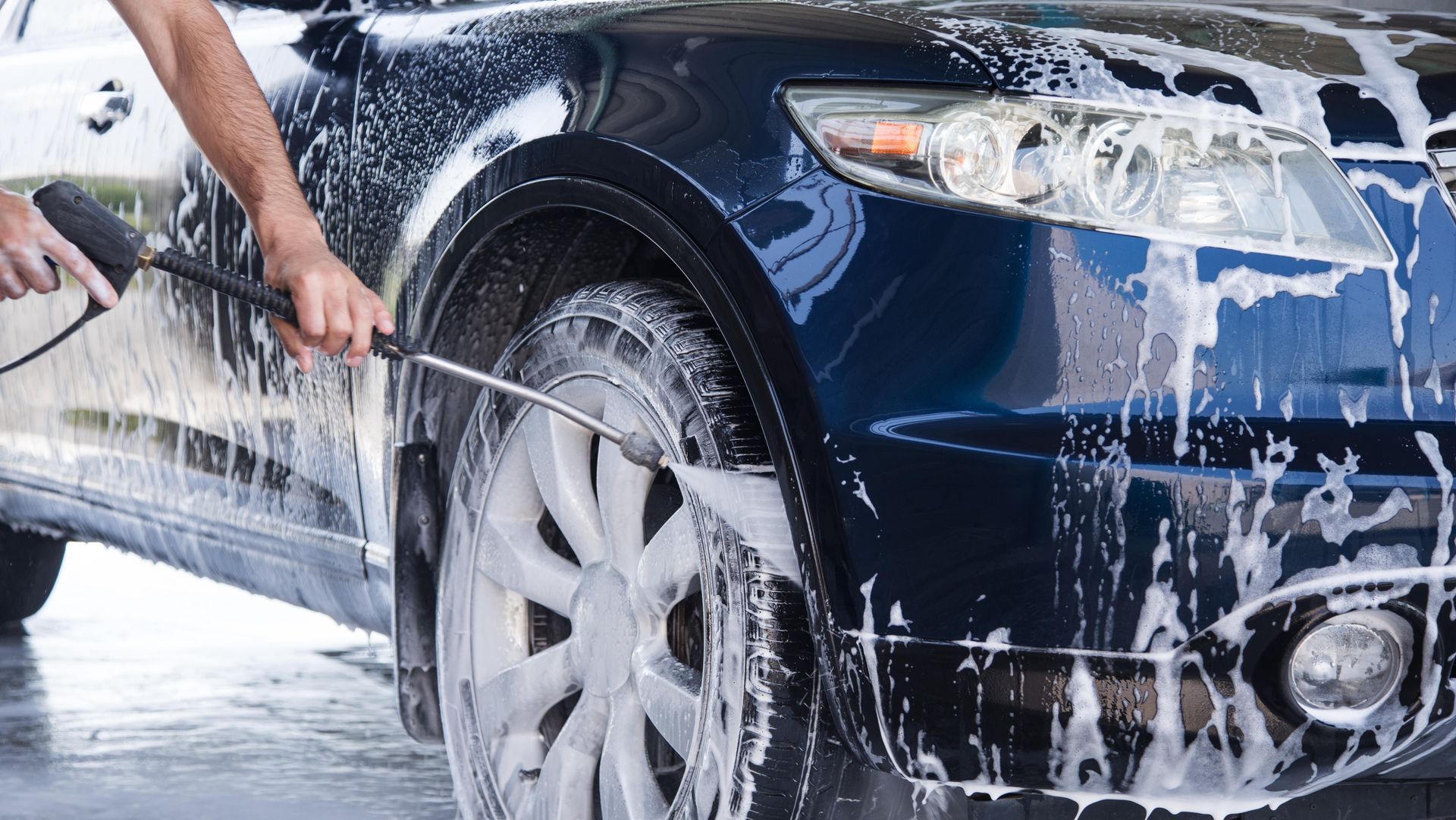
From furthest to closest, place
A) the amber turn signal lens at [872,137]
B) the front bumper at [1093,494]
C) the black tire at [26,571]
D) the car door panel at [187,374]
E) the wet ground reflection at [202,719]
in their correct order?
the black tire at [26,571]
the wet ground reflection at [202,719]
the car door panel at [187,374]
the amber turn signal lens at [872,137]
the front bumper at [1093,494]

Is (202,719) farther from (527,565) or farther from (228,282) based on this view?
(228,282)

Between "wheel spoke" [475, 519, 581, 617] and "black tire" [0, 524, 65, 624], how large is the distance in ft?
7.26

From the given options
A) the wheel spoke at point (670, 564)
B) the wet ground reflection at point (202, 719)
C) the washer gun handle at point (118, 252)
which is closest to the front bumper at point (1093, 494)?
the wheel spoke at point (670, 564)

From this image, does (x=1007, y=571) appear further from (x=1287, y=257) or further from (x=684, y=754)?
(x=684, y=754)

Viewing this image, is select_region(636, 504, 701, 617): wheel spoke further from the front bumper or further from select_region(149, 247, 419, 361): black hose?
select_region(149, 247, 419, 361): black hose

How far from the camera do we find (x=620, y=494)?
73.9 inches

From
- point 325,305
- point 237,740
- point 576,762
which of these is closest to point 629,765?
point 576,762

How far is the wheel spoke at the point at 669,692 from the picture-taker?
177cm

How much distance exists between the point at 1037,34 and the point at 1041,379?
0.38 meters

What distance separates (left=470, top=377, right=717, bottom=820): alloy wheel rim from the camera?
1.82 m

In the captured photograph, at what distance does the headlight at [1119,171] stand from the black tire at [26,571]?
2.98m

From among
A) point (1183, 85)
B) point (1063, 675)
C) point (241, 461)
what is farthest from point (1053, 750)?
point (241, 461)

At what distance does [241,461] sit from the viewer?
256 centimetres

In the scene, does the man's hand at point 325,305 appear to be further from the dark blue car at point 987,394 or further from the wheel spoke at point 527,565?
the wheel spoke at point 527,565
